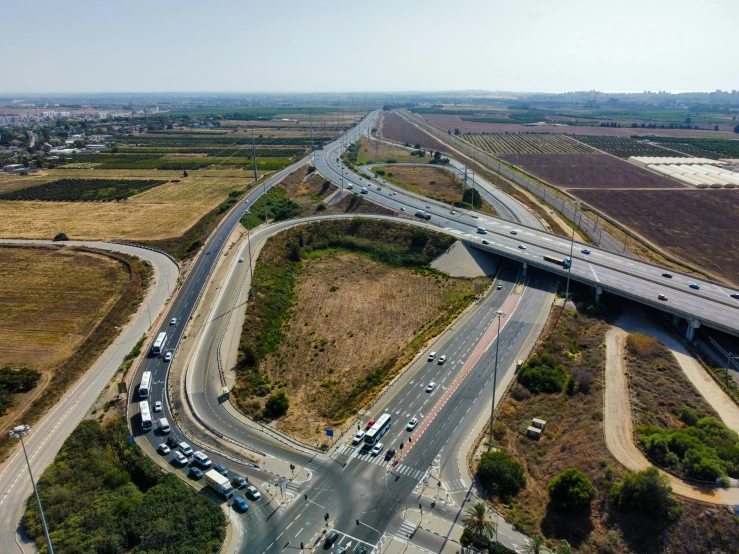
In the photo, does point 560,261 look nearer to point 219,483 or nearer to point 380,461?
point 380,461

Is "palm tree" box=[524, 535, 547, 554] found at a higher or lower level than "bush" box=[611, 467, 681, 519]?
lower

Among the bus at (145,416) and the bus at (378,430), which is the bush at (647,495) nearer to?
the bus at (378,430)

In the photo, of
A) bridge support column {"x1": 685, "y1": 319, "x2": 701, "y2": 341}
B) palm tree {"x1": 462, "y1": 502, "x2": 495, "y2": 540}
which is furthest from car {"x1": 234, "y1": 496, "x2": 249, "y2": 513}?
bridge support column {"x1": 685, "y1": 319, "x2": 701, "y2": 341}

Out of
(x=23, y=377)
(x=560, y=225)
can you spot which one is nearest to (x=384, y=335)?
(x=23, y=377)

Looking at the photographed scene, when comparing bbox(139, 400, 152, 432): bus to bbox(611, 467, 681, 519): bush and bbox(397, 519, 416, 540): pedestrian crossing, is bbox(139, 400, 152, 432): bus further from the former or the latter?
bbox(611, 467, 681, 519): bush

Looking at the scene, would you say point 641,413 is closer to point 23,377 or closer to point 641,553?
point 641,553

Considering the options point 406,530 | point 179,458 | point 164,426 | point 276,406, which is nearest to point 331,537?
point 406,530
